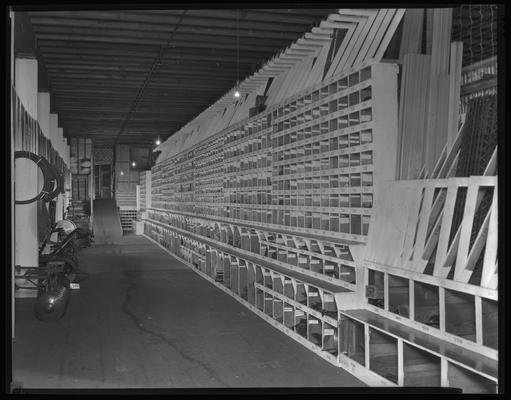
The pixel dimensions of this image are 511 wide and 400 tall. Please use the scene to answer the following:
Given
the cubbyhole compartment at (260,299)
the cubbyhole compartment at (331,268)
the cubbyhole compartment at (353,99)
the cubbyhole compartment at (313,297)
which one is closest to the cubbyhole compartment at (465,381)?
the cubbyhole compartment at (331,268)

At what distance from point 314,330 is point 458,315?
248 cm

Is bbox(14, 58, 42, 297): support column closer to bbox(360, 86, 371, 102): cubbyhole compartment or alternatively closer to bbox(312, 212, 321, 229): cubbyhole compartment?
bbox(312, 212, 321, 229): cubbyhole compartment

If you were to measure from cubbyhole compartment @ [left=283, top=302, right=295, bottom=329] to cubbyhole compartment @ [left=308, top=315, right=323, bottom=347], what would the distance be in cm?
53

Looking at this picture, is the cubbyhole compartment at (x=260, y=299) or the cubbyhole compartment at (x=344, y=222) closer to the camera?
the cubbyhole compartment at (x=344, y=222)

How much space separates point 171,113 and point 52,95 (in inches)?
152

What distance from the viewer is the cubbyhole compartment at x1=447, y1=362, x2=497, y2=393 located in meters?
4.11

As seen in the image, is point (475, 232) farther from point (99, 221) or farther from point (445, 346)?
point (99, 221)

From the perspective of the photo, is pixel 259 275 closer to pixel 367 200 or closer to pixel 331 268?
pixel 331 268

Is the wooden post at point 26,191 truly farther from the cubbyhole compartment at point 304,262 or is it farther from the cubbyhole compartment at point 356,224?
the cubbyhole compartment at point 356,224

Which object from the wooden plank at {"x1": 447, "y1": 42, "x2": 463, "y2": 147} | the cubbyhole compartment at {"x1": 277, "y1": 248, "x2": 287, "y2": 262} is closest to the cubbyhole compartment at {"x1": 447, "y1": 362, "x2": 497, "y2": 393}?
the wooden plank at {"x1": 447, "y1": 42, "x2": 463, "y2": 147}

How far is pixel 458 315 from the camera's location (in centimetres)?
437

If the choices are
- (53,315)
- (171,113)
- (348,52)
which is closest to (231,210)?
(53,315)

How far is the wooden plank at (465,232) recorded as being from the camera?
4062 mm

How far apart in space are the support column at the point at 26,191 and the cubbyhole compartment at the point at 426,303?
6.89 m
